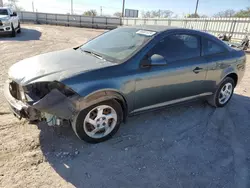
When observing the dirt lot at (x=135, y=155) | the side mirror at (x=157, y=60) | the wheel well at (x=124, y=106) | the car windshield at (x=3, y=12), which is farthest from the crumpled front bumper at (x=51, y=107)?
the car windshield at (x=3, y=12)

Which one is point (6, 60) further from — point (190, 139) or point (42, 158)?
point (190, 139)

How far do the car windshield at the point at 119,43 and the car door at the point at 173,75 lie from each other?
0.88ft

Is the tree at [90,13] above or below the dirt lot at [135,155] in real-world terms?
below

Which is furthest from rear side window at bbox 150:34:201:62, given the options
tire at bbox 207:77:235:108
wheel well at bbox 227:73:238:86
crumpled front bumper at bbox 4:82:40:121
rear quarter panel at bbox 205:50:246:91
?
crumpled front bumper at bbox 4:82:40:121

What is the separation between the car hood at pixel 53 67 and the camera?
2.79 meters

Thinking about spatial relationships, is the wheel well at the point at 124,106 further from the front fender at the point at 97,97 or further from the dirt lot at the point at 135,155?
the dirt lot at the point at 135,155

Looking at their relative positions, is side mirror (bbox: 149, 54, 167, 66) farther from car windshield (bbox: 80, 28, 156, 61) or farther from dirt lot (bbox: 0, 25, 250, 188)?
dirt lot (bbox: 0, 25, 250, 188)

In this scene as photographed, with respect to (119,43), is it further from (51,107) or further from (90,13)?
(90,13)

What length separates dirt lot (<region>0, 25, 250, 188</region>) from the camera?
257 centimetres

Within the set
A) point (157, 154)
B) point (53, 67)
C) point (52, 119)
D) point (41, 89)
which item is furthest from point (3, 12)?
point (157, 154)

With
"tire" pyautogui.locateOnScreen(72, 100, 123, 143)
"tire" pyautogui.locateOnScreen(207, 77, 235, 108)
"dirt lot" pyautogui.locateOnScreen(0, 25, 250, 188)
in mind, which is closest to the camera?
"dirt lot" pyautogui.locateOnScreen(0, 25, 250, 188)

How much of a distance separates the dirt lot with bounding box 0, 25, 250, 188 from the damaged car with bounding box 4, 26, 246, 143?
14.8 inches

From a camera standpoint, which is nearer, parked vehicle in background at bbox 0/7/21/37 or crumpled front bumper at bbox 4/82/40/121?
crumpled front bumper at bbox 4/82/40/121

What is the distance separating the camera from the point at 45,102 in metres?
2.62
